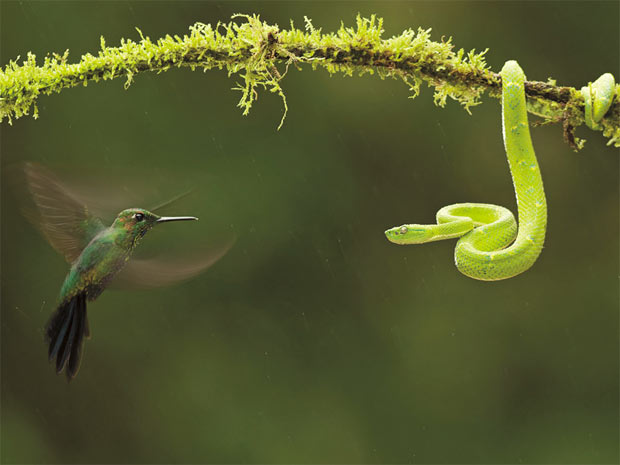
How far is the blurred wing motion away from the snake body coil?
45cm

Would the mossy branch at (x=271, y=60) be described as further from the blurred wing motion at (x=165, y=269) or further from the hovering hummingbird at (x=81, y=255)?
the blurred wing motion at (x=165, y=269)

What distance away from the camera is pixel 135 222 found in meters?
1.52

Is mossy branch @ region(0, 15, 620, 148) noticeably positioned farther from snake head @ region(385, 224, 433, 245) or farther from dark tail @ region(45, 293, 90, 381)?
dark tail @ region(45, 293, 90, 381)

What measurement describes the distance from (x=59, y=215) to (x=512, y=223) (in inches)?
42.4

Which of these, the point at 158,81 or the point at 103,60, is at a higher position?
the point at 158,81

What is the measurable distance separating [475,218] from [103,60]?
3.32 ft

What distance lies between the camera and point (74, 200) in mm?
1493

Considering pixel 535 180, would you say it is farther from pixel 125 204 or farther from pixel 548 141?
pixel 548 141

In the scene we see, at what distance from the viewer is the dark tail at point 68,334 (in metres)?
1.47

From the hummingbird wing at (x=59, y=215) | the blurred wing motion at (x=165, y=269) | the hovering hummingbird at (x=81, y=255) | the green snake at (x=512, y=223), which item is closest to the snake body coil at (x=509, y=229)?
the green snake at (x=512, y=223)

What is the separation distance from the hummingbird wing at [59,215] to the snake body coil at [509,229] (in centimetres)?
73

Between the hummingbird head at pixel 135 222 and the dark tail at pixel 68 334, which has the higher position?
the hummingbird head at pixel 135 222

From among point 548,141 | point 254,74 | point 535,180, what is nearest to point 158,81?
point 548,141

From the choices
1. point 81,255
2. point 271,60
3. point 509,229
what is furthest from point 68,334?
point 509,229
